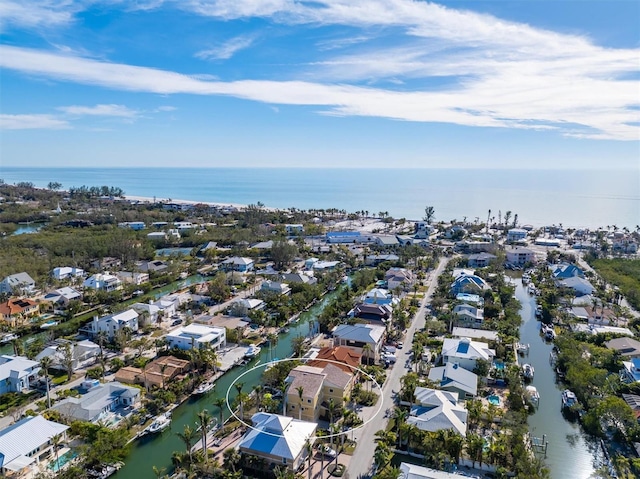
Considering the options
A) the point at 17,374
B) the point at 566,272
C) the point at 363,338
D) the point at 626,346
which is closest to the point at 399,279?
the point at 363,338

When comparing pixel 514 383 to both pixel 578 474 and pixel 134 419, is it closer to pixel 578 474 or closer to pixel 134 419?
pixel 578 474

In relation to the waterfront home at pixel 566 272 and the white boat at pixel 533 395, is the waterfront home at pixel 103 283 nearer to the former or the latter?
the white boat at pixel 533 395

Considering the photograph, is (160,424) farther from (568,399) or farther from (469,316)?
(469,316)

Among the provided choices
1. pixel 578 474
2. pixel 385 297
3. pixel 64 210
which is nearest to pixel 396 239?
pixel 385 297

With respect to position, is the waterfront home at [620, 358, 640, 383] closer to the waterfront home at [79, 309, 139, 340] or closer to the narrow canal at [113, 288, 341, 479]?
the narrow canal at [113, 288, 341, 479]

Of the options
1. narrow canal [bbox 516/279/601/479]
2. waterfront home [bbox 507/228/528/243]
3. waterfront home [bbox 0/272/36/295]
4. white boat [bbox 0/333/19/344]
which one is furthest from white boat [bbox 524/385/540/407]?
waterfront home [bbox 507/228/528/243]

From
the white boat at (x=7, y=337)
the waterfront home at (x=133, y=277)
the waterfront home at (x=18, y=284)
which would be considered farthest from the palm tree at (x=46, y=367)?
the waterfront home at (x=133, y=277)
